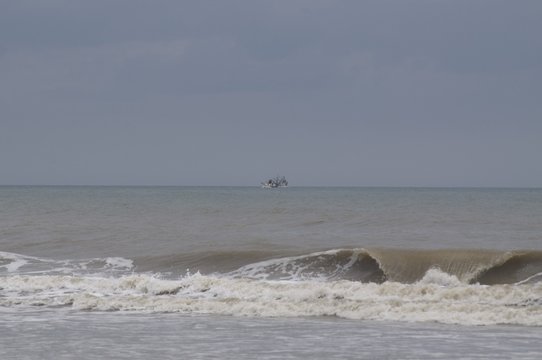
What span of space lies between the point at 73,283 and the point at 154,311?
4.10m

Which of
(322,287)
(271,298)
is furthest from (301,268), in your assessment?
(271,298)

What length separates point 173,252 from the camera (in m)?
27.2

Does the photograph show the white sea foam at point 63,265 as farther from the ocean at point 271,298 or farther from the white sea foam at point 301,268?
the white sea foam at point 301,268

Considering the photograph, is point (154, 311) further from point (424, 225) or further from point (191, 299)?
point (424, 225)

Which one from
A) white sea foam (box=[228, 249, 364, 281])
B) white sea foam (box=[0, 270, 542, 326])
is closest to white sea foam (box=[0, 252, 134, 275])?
white sea foam (box=[0, 270, 542, 326])

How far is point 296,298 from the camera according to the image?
16.8m

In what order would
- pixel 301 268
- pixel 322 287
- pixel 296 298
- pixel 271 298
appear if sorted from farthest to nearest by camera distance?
pixel 301 268, pixel 322 287, pixel 271 298, pixel 296 298

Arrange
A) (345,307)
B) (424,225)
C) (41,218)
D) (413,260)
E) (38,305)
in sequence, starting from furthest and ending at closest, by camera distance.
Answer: (41,218)
(424,225)
(413,260)
(38,305)
(345,307)

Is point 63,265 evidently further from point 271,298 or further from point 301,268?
point 271,298

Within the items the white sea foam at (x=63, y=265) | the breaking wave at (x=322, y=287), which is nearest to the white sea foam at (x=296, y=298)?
the breaking wave at (x=322, y=287)

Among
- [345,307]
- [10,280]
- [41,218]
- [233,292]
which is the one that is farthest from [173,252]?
[41,218]

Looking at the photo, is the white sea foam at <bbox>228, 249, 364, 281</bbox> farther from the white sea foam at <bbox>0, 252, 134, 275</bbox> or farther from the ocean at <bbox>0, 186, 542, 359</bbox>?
the white sea foam at <bbox>0, 252, 134, 275</bbox>

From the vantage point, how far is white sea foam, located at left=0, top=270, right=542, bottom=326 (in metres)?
14.8

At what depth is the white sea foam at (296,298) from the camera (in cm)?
1477
